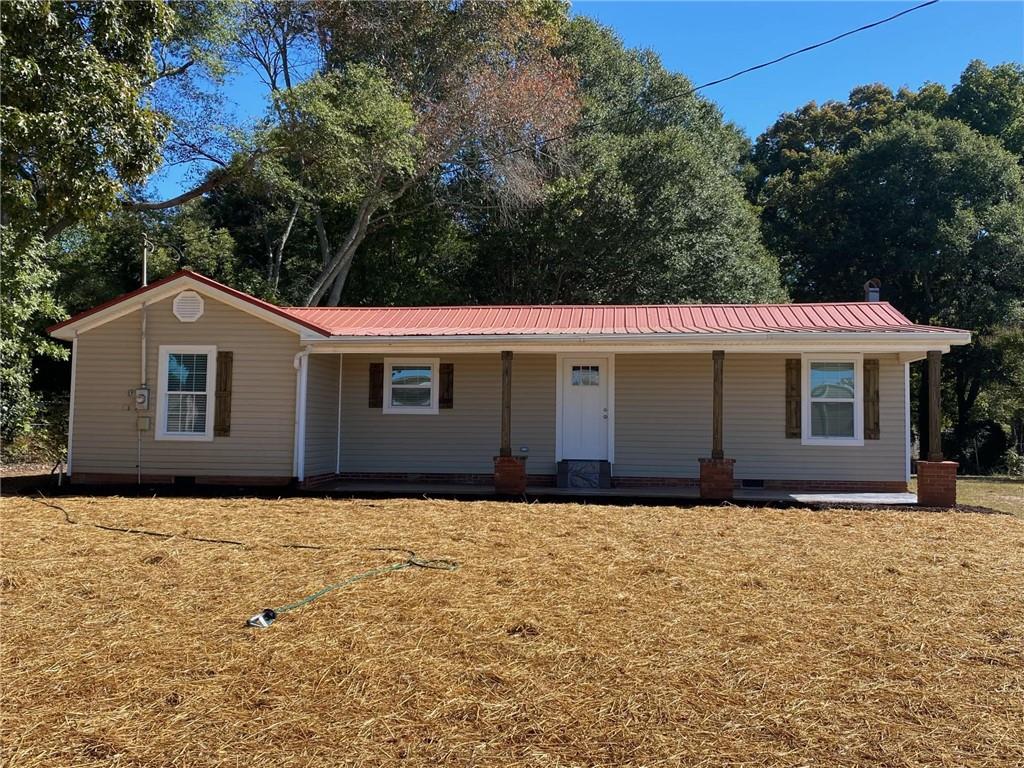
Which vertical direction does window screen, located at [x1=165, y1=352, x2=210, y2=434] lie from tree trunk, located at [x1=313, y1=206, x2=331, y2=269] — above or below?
below

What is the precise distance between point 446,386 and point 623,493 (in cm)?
333

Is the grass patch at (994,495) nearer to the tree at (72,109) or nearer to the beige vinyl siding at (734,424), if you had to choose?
the beige vinyl siding at (734,424)

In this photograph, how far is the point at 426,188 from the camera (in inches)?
868

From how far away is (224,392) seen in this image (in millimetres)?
11078

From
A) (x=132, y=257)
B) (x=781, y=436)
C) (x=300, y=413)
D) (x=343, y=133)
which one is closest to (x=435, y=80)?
(x=343, y=133)

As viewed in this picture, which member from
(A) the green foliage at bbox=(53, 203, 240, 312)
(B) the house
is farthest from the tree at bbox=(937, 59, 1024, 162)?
(A) the green foliage at bbox=(53, 203, 240, 312)

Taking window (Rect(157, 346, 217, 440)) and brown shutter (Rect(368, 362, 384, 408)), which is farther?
brown shutter (Rect(368, 362, 384, 408))

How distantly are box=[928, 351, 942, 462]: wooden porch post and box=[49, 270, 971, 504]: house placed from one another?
5cm

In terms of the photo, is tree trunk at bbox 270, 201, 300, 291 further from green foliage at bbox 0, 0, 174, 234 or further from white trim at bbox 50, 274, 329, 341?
green foliage at bbox 0, 0, 174, 234

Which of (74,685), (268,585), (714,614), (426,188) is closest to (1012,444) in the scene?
(426,188)

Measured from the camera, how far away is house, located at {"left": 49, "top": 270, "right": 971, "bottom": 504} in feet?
Answer: 35.4

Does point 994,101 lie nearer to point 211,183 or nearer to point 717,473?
point 717,473

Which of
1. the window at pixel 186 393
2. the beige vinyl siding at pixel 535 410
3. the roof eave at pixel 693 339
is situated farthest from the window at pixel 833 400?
the window at pixel 186 393

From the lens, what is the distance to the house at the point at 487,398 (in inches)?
Answer: 424
